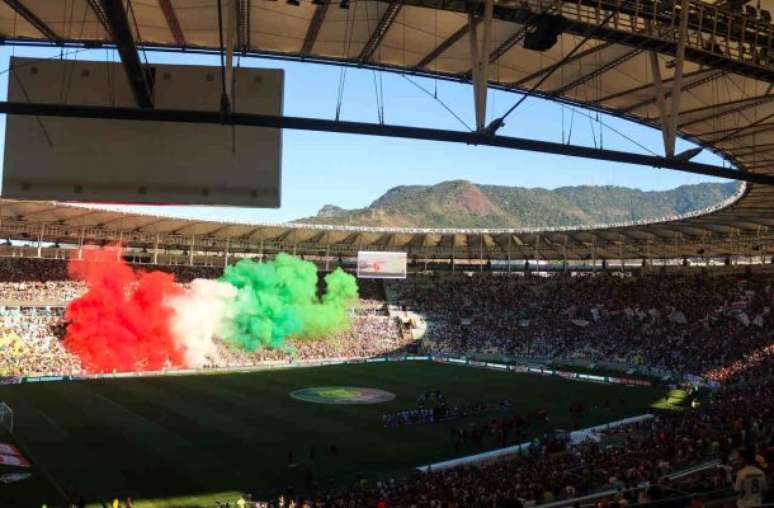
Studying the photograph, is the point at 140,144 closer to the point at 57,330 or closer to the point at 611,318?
the point at 57,330

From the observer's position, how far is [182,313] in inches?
Answer: 1938

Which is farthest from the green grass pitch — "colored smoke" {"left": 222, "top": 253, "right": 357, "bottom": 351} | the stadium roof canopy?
the stadium roof canopy

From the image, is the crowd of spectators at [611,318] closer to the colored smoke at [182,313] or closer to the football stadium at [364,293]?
the football stadium at [364,293]

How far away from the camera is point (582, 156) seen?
12.7m

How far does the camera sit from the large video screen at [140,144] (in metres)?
11.0

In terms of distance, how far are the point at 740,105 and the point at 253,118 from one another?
1627 centimetres

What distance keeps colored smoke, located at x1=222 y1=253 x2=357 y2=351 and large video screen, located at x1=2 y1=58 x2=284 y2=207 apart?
43.5m

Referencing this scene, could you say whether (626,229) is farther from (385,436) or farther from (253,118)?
(253,118)

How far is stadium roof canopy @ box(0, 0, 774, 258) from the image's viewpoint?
12.3 metres

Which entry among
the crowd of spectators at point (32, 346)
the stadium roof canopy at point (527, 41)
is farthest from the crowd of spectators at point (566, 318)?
the stadium roof canopy at point (527, 41)

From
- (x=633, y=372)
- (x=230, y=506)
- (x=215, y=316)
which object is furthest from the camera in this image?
(x=215, y=316)

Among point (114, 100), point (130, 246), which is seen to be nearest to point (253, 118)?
point (114, 100)

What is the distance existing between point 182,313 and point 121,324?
15.1 ft

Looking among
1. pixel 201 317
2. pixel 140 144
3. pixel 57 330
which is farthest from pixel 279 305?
pixel 140 144
